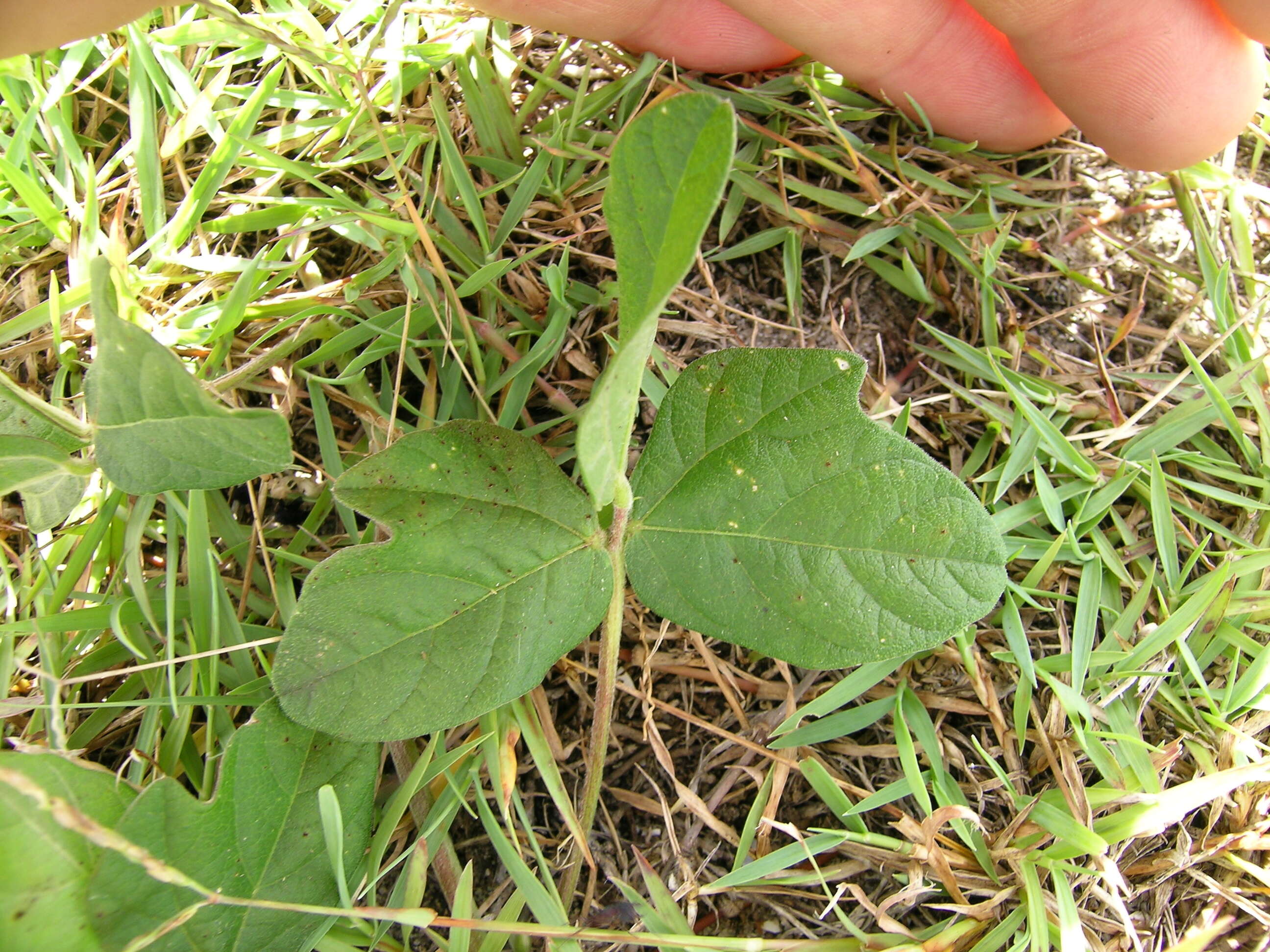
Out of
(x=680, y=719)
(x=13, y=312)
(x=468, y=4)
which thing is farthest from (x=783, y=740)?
(x=13, y=312)

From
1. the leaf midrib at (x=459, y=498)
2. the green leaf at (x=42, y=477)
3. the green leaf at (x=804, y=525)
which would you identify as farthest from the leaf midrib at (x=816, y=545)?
the green leaf at (x=42, y=477)

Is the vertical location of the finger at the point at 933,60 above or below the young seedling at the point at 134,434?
above

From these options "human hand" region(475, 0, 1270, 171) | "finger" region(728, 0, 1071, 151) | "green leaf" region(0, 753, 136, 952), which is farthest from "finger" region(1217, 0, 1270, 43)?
"green leaf" region(0, 753, 136, 952)

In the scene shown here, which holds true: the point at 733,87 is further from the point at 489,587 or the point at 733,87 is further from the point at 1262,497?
the point at 1262,497

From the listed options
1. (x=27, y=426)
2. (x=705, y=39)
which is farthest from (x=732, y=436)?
(x=27, y=426)

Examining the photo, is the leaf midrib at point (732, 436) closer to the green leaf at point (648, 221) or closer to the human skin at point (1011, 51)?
the green leaf at point (648, 221)

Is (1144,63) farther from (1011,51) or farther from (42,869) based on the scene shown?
(42,869)
